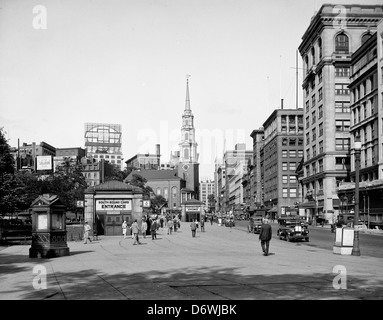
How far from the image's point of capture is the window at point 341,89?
7900 cm

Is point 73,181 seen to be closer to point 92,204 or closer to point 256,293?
point 92,204

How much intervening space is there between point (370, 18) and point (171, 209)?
12974 cm

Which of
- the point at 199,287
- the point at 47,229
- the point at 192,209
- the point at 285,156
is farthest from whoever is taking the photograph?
the point at 285,156

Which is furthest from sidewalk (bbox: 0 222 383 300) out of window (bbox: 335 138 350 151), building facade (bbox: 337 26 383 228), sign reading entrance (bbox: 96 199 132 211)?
window (bbox: 335 138 350 151)

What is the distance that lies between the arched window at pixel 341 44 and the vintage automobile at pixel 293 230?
48593 millimetres

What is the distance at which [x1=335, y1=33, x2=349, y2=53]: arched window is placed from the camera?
260 ft

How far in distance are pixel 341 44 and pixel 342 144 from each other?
16.8m

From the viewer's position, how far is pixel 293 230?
3728 cm

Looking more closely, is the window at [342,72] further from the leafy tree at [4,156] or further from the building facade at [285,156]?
the leafy tree at [4,156]

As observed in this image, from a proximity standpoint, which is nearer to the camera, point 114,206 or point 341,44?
point 114,206

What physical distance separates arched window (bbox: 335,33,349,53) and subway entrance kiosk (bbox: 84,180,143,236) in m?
50.2

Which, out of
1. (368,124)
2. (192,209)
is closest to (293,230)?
(368,124)

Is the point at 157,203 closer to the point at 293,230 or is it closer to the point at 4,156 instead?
the point at 4,156

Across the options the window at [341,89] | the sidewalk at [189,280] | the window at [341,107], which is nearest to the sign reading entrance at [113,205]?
the sidewalk at [189,280]
